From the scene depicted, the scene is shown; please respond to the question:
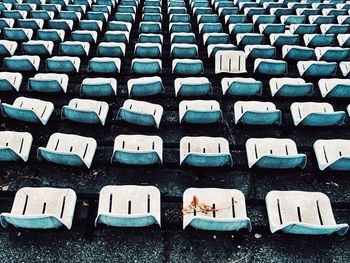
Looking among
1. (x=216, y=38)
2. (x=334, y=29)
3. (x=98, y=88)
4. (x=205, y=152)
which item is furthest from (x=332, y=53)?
(x=98, y=88)

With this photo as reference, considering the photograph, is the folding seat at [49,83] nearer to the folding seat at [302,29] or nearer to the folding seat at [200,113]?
the folding seat at [200,113]

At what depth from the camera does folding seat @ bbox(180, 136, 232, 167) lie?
13.6 feet

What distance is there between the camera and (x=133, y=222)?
3.46 meters

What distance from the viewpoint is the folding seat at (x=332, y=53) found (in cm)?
677

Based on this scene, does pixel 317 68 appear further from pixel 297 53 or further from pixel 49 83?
pixel 49 83

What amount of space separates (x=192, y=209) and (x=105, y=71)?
364 cm

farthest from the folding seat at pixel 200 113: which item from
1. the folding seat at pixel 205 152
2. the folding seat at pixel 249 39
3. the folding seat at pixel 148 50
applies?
the folding seat at pixel 249 39

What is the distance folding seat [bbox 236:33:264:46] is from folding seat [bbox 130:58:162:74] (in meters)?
2.12

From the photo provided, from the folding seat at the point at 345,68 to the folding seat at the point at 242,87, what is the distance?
6.10ft

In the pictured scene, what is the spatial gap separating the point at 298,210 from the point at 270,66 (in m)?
3.23

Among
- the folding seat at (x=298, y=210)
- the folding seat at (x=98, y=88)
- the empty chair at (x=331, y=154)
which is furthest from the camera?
the folding seat at (x=98, y=88)

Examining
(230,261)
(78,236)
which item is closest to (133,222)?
(78,236)

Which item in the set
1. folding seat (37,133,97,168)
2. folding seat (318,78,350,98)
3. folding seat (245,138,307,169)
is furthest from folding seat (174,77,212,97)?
folding seat (318,78,350,98)

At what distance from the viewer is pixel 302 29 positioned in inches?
318
